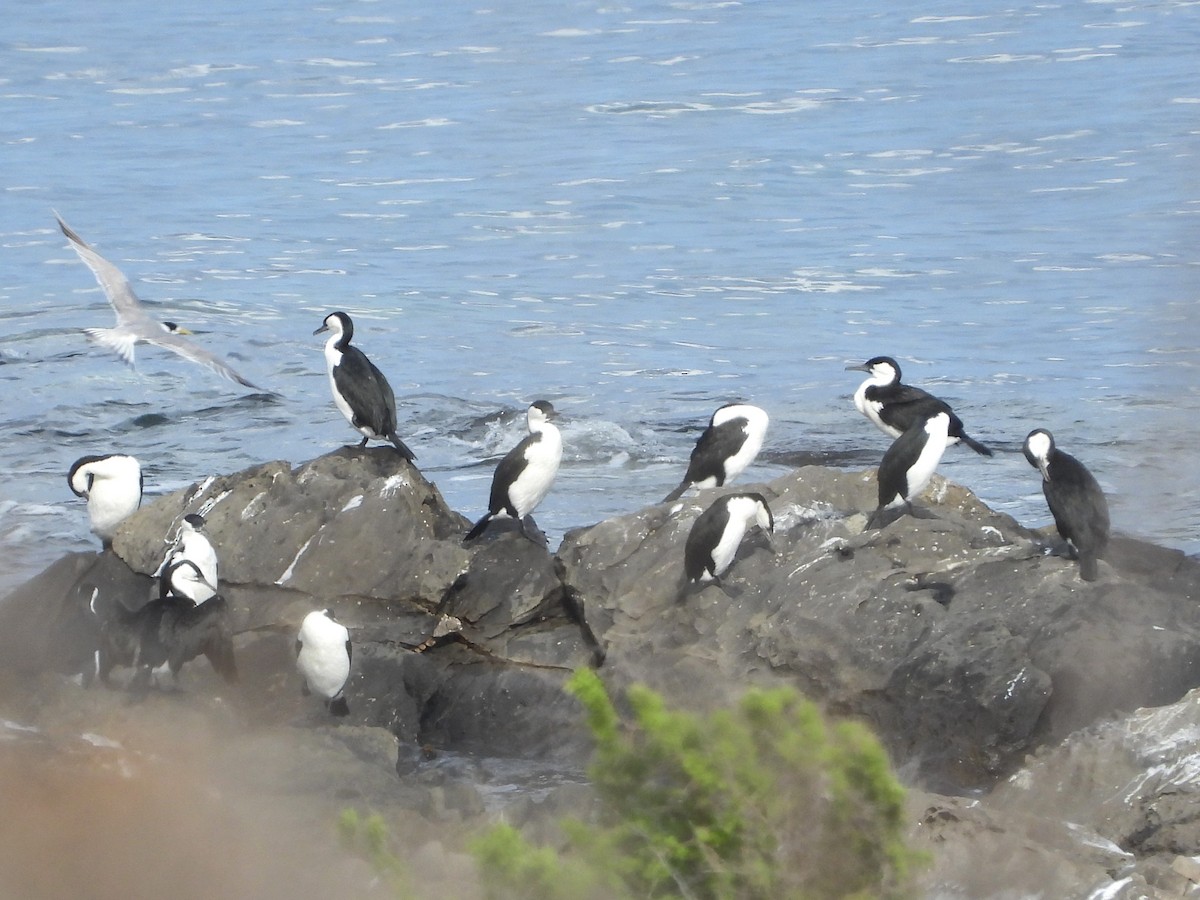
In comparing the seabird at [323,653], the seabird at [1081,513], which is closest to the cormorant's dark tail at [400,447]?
the seabird at [323,653]

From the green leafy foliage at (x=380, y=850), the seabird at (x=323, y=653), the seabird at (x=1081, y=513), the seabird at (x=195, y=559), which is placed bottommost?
the seabird at (x=323, y=653)

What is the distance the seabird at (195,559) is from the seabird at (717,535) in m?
2.56

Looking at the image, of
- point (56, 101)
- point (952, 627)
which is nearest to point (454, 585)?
point (952, 627)

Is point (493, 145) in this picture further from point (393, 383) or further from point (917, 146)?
point (393, 383)

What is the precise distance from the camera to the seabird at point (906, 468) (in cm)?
862

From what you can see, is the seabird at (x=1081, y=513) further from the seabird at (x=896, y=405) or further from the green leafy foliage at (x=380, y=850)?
the green leafy foliage at (x=380, y=850)

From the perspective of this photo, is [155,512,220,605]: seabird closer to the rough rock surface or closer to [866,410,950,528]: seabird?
the rough rock surface

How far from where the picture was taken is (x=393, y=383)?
57.5 ft

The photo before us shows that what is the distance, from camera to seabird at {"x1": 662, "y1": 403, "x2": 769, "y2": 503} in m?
9.91

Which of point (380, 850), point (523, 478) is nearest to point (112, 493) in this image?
point (523, 478)

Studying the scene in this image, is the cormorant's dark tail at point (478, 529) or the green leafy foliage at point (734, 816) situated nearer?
the green leafy foliage at point (734, 816)

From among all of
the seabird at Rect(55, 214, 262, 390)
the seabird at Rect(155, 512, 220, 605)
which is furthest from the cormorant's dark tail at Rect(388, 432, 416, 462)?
the seabird at Rect(55, 214, 262, 390)

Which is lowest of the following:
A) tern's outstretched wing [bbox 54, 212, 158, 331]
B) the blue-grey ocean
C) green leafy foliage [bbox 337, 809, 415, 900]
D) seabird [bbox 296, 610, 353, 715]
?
the blue-grey ocean

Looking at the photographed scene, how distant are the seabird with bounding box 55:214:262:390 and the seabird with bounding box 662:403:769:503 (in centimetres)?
305
